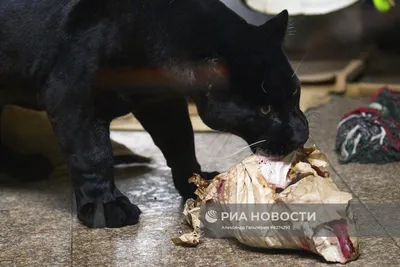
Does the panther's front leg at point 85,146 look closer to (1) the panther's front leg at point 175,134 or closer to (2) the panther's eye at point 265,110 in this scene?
(1) the panther's front leg at point 175,134

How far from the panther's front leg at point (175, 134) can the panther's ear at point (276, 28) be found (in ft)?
0.88

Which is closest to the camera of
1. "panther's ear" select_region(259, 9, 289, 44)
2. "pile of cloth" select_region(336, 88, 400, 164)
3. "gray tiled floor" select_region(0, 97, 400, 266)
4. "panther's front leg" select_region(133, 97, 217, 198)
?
"gray tiled floor" select_region(0, 97, 400, 266)

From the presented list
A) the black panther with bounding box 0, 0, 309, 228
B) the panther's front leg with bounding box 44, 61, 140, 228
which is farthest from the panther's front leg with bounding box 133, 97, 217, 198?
the panther's front leg with bounding box 44, 61, 140, 228

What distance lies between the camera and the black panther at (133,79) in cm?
128

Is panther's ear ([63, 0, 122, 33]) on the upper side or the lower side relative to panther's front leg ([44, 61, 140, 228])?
upper

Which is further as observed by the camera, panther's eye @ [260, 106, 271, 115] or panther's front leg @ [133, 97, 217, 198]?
panther's front leg @ [133, 97, 217, 198]

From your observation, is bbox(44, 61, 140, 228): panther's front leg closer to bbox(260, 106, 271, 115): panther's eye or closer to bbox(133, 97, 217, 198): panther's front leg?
bbox(133, 97, 217, 198): panther's front leg

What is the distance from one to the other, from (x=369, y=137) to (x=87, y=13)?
800 mm

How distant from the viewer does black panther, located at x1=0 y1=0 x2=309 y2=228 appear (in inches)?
50.3

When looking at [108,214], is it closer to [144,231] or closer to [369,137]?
A: [144,231]

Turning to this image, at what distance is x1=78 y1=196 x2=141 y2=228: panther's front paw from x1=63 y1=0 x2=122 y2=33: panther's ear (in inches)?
13.4

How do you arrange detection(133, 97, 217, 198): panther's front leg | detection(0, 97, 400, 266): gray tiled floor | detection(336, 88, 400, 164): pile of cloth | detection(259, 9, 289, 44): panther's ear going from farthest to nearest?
detection(336, 88, 400, 164): pile of cloth, detection(133, 97, 217, 198): panther's front leg, detection(259, 9, 289, 44): panther's ear, detection(0, 97, 400, 266): gray tiled floor

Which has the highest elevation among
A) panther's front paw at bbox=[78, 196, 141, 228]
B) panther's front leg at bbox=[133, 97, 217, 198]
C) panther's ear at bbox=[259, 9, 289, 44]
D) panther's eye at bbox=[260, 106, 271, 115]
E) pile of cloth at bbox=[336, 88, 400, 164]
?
panther's ear at bbox=[259, 9, 289, 44]

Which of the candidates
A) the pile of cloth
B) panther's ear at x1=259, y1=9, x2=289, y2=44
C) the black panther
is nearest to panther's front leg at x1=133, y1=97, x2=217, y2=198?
the black panther
